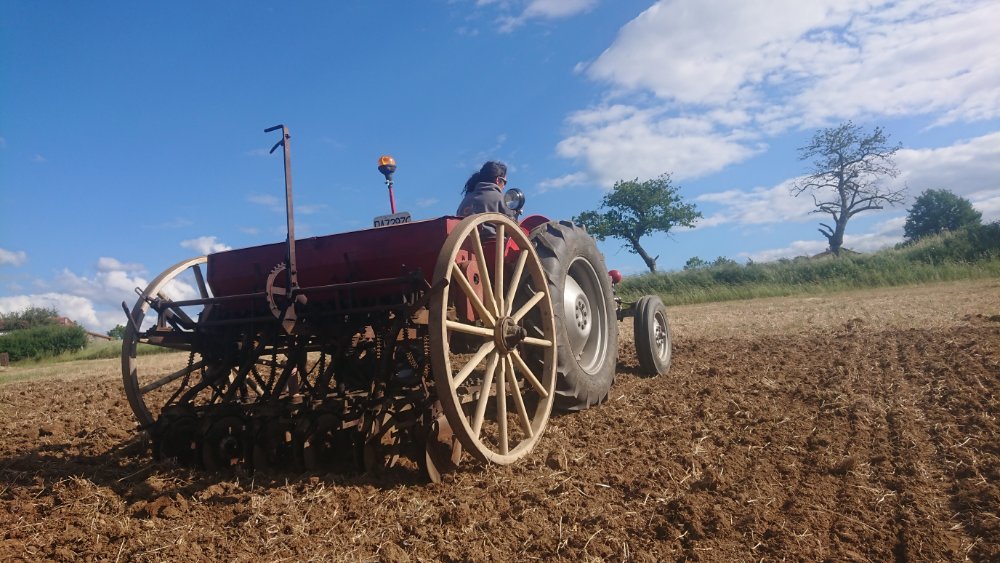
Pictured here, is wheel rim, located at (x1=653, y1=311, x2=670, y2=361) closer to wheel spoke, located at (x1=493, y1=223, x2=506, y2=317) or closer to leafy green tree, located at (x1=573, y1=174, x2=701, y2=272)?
wheel spoke, located at (x1=493, y1=223, x2=506, y2=317)

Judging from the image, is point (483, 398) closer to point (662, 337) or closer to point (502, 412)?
point (502, 412)

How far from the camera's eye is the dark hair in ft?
17.3

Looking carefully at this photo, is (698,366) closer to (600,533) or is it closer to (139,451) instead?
(600,533)

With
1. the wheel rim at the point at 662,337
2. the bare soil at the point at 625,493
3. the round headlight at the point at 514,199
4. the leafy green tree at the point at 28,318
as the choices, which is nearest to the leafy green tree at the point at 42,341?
the leafy green tree at the point at 28,318

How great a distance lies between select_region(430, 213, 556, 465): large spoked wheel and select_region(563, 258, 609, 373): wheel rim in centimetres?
61

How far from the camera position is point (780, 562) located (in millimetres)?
2326

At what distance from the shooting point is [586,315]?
5090mm

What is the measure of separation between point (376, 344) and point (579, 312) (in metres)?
1.94

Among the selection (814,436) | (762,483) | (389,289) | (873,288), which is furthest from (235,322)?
(873,288)

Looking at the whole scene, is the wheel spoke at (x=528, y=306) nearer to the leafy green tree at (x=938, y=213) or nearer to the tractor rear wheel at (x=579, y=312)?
the tractor rear wheel at (x=579, y=312)

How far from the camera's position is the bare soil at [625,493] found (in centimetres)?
246

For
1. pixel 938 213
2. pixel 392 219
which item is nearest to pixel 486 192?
pixel 392 219

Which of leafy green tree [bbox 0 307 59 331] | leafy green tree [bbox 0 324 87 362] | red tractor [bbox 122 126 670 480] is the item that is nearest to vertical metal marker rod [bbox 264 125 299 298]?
red tractor [bbox 122 126 670 480]

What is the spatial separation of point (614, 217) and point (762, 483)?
1614 inches
